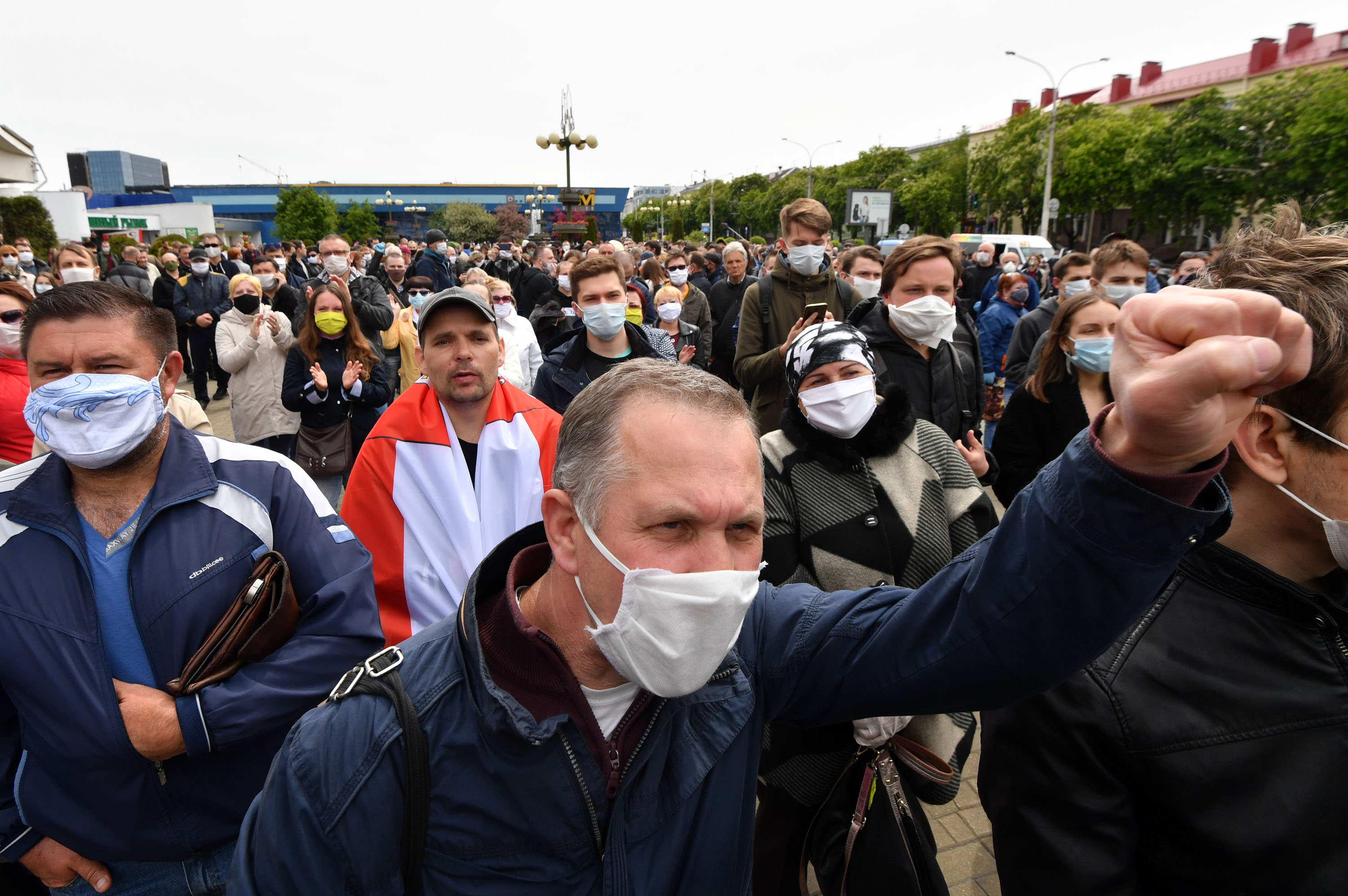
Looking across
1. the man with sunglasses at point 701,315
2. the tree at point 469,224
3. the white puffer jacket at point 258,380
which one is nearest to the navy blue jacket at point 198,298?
the white puffer jacket at point 258,380

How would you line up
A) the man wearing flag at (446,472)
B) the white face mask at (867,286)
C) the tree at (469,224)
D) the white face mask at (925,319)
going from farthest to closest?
the tree at (469,224), the white face mask at (867,286), the white face mask at (925,319), the man wearing flag at (446,472)

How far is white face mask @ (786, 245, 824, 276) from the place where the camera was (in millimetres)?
5086

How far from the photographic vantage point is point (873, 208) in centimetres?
3103

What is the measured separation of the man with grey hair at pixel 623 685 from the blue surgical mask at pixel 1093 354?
2.76m

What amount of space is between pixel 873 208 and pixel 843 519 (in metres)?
31.2

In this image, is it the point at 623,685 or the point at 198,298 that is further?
the point at 198,298

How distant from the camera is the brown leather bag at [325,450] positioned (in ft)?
15.9

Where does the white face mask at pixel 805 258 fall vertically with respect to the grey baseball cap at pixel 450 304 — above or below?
above

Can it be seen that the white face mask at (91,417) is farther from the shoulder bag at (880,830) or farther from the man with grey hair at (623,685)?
the shoulder bag at (880,830)

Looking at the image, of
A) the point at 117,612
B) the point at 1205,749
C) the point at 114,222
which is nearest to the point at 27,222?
the point at 117,612

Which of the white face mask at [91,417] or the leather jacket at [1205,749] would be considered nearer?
the leather jacket at [1205,749]

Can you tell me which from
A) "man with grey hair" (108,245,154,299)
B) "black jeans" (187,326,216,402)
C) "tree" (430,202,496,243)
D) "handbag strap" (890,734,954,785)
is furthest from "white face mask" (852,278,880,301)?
"tree" (430,202,496,243)

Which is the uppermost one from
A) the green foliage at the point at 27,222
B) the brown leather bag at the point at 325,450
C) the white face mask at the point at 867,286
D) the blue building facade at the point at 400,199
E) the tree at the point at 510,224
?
the blue building facade at the point at 400,199

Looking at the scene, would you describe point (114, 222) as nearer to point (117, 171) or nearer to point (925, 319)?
point (925, 319)
